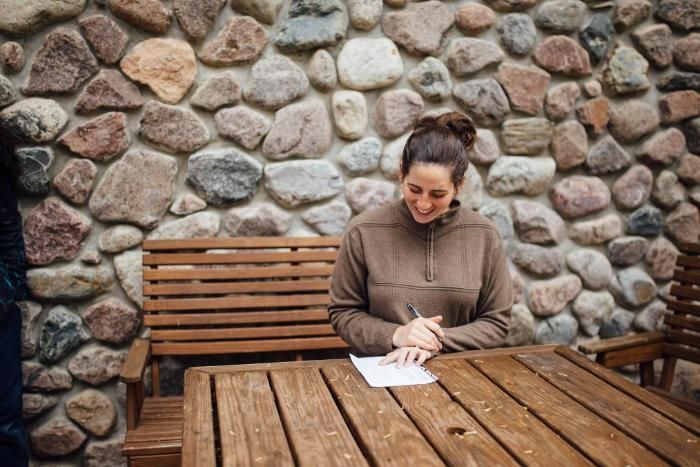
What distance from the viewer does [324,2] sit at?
8.68 ft

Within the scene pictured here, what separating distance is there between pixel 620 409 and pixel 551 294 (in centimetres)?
162

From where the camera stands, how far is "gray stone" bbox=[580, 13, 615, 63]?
9.77ft

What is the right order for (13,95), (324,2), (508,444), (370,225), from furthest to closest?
(324,2), (13,95), (370,225), (508,444)

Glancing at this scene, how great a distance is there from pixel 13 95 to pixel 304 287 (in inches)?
54.6

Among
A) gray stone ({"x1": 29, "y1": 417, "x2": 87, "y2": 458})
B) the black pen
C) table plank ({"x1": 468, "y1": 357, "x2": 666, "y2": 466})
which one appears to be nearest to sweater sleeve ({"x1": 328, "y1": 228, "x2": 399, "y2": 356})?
the black pen

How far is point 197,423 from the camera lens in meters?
1.38

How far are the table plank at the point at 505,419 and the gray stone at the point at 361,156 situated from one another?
1199mm

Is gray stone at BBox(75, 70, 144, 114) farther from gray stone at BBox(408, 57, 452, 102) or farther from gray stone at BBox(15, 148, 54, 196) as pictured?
gray stone at BBox(408, 57, 452, 102)

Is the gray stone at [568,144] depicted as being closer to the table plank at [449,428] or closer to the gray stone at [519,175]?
the gray stone at [519,175]

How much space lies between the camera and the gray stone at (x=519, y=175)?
Answer: 9.73ft

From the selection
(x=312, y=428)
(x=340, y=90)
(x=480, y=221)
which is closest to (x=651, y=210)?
(x=480, y=221)

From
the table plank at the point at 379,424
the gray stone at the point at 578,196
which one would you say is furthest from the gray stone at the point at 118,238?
the gray stone at the point at 578,196

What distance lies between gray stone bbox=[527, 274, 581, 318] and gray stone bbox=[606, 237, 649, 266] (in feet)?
0.76

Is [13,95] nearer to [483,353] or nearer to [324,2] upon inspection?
[324,2]
